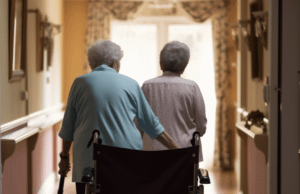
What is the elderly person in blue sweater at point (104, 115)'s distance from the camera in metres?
2.13

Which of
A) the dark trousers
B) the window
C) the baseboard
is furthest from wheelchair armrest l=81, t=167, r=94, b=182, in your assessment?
the window

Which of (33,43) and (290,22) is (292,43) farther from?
(33,43)

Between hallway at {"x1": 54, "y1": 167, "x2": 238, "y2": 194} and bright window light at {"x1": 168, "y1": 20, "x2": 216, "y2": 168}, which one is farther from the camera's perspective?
bright window light at {"x1": 168, "y1": 20, "x2": 216, "y2": 168}

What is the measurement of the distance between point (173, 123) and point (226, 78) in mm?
4001

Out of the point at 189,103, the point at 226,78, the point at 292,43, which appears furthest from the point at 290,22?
the point at 226,78

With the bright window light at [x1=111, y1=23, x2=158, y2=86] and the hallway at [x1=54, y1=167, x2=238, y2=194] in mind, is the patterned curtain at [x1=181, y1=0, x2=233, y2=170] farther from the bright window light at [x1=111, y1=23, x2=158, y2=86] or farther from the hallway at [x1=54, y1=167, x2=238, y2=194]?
the bright window light at [x1=111, y1=23, x2=158, y2=86]

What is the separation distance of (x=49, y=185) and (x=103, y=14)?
2607mm

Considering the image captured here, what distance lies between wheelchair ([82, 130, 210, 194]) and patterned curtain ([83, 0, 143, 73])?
4530 mm

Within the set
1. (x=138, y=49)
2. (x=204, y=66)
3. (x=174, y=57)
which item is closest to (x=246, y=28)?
(x=174, y=57)

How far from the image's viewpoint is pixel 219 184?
17.7 ft

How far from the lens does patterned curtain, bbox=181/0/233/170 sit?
6.34m

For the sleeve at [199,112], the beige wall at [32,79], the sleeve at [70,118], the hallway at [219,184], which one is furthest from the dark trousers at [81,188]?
the hallway at [219,184]

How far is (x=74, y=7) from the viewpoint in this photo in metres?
6.43

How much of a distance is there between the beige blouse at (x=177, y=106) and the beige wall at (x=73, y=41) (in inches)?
158
